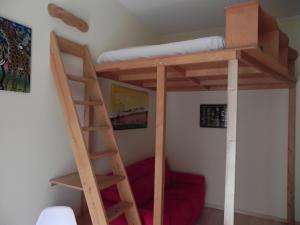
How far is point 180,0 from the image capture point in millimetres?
2898

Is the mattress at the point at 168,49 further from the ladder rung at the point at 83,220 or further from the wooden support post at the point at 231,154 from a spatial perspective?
the ladder rung at the point at 83,220

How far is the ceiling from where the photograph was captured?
2.94 metres

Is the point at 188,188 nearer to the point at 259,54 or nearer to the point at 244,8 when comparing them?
the point at 259,54

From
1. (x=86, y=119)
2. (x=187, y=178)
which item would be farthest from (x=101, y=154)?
(x=187, y=178)

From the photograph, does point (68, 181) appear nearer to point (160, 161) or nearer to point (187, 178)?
point (160, 161)

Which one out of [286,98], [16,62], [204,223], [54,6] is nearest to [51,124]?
[16,62]

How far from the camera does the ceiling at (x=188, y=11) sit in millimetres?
2936

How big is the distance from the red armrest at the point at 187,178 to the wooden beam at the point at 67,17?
2.56 meters

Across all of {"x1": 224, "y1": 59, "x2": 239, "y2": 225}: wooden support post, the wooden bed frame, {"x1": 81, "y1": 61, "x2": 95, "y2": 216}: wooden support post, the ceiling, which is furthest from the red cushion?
the ceiling

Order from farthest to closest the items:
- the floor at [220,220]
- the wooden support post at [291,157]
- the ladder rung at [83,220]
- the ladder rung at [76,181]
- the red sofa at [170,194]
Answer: the floor at [220,220] → the wooden support post at [291,157] → the red sofa at [170,194] → the ladder rung at [83,220] → the ladder rung at [76,181]

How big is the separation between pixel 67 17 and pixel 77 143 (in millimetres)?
1218

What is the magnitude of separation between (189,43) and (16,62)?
4.60ft

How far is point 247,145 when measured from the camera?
363cm

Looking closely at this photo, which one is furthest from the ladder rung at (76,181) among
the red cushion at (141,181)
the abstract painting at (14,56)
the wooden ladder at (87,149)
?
the abstract painting at (14,56)
